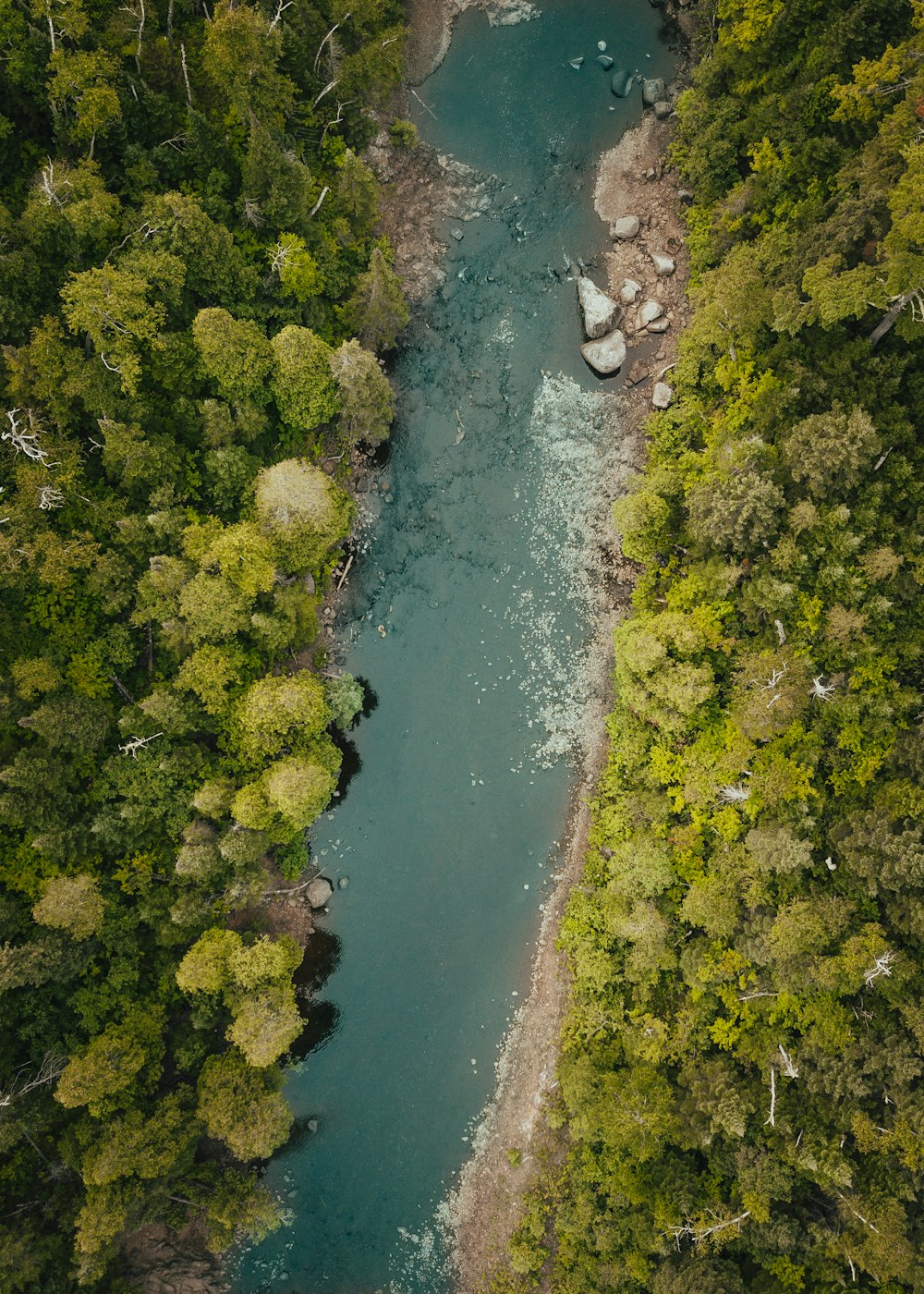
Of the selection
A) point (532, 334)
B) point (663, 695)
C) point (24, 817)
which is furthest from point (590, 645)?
point (24, 817)

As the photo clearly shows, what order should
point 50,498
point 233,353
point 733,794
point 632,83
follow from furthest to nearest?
point 632,83, point 733,794, point 233,353, point 50,498

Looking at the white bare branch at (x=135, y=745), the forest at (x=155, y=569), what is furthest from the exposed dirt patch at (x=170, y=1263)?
the white bare branch at (x=135, y=745)

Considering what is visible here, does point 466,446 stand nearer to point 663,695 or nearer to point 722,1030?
point 663,695

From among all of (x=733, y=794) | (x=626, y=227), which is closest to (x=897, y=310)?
(x=626, y=227)

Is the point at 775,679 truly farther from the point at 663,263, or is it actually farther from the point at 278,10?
the point at 278,10

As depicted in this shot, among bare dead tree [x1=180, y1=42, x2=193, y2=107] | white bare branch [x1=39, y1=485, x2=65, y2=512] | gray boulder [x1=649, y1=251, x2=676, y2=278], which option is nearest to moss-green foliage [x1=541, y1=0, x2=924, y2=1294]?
gray boulder [x1=649, y1=251, x2=676, y2=278]

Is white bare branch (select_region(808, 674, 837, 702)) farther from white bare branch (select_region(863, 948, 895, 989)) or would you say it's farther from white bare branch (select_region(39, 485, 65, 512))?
white bare branch (select_region(39, 485, 65, 512))
